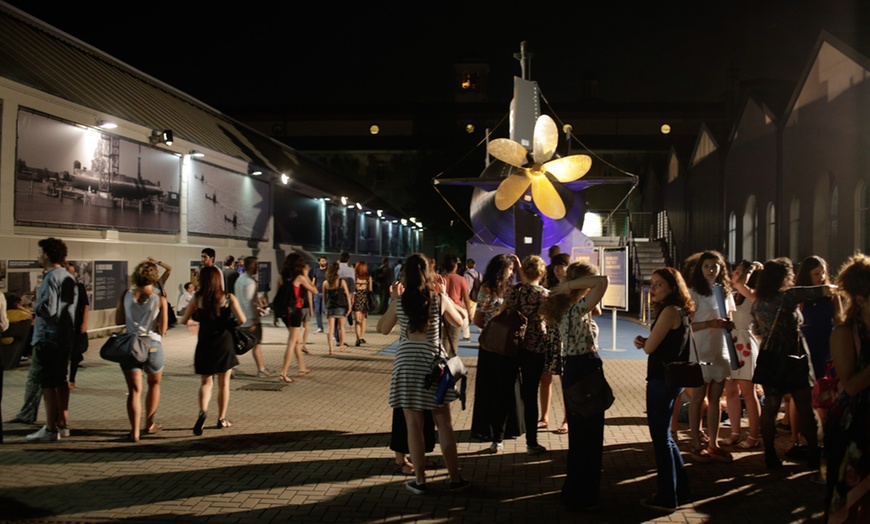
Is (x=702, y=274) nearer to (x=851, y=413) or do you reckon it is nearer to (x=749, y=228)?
(x=851, y=413)

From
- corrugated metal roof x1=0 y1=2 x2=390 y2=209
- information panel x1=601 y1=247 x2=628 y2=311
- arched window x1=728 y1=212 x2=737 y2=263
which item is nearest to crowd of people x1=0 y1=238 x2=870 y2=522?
information panel x1=601 y1=247 x2=628 y2=311

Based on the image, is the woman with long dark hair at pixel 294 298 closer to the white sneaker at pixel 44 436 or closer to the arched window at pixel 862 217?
the white sneaker at pixel 44 436

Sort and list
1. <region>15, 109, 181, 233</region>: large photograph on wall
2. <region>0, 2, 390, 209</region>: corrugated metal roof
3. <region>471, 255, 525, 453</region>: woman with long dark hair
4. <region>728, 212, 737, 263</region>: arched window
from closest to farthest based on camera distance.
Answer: <region>471, 255, 525, 453</region>: woman with long dark hair → <region>15, 109, 181, 233</region>: large photograph on wall → <region>0, 2, 390, 209</region>: corrugated metal roof → <region>728, 212, 737, 263</region>: arched window

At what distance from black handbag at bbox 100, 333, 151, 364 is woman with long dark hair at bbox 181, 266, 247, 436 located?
48 centimetres

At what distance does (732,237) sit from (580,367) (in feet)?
72.2

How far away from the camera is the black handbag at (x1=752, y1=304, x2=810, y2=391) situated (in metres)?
5.96

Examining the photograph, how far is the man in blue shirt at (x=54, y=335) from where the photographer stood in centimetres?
687

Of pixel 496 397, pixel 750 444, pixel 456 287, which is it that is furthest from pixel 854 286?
pixel 456 287

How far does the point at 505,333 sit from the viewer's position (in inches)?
249

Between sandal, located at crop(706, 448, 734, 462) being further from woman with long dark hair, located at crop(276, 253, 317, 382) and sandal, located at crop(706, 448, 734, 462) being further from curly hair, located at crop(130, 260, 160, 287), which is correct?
woman with long dark hair, located at crop(276, 253, 317, 382)

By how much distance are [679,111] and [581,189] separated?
48195 mm

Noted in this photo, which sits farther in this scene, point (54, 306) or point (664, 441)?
point (54, 306)

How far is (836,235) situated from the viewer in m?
15.5

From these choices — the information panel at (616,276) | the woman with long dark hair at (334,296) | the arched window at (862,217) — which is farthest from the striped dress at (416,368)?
the arched window at (862,217)
